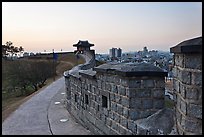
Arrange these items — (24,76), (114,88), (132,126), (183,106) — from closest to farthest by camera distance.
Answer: (183,106)
(132,126)
(114,88)
(24,76)

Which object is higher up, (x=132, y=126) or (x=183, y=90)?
(x=183, y=90)

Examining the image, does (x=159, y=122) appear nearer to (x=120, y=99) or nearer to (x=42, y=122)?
(x=120, y=99)

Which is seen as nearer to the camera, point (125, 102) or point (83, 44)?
point (125, 102)

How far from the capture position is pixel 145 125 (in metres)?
4.43

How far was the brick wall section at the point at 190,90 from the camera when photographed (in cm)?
300

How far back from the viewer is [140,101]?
4855 mm

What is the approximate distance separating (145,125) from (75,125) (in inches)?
181

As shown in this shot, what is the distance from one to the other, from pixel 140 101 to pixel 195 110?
187cm

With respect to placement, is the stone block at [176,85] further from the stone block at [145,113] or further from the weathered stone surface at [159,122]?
the stone block at [145,113]

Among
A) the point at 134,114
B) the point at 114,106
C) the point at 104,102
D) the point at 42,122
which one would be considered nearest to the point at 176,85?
the point at 134,114

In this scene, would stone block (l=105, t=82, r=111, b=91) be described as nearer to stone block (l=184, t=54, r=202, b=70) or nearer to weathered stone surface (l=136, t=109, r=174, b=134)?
weathered stone surface (l=136, t=109, r=174, b=134)

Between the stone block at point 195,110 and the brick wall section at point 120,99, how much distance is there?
1557mm

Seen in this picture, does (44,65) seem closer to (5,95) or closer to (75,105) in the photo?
(5,95)

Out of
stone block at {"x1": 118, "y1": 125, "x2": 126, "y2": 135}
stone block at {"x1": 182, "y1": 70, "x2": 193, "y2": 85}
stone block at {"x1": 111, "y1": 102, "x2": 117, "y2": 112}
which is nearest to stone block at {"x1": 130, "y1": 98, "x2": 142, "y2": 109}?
stone block at {"x1": 118, "y1": 125, "x2": 126, "y2": 135}
